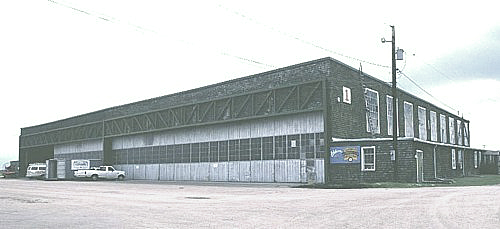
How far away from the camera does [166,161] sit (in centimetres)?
5372

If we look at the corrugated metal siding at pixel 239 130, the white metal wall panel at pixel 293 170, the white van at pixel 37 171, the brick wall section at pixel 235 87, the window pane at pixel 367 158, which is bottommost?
the white van at pixel 37 171

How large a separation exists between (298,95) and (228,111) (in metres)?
8.28

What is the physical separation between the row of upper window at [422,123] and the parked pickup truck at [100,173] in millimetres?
28959

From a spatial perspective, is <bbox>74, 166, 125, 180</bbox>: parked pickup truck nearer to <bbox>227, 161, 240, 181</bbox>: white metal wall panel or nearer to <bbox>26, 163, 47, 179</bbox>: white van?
<bbox>26, 163, 47, 179</bbox>: white van

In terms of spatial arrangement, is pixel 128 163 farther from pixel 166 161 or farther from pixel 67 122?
pixel 67 122

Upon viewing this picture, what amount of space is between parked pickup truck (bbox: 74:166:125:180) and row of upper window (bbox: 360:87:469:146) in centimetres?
2896

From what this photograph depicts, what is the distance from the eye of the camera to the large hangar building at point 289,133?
36.6 m

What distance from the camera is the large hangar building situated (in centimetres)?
3659

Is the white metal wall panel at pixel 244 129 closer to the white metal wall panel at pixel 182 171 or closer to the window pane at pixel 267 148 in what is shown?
the window pane at pixel 267 148

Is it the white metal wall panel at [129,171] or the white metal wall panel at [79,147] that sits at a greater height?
the white metal wall panel at [79,147]

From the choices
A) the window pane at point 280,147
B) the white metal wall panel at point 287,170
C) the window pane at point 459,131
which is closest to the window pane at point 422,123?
the window pane at point 459,131

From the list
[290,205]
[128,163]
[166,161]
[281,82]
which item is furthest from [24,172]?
[290,205]

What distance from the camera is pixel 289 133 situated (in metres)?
40.2

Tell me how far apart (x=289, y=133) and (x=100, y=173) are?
2597cm
